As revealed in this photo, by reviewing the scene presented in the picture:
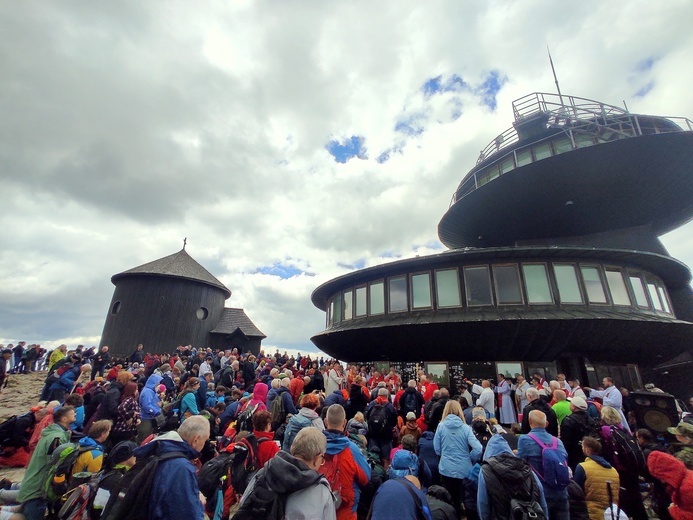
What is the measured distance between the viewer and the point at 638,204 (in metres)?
21.0

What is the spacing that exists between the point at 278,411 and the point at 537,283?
529 inches

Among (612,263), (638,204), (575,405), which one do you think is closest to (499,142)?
(638,204)

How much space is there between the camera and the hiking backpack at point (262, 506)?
9.04 feet

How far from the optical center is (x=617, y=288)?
627 inches

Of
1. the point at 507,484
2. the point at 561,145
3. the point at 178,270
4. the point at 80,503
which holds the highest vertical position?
the point at 561,145

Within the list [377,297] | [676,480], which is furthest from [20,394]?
[676,480]

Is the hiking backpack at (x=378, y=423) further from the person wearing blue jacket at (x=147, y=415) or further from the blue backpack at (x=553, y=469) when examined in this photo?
the person wearing blue jacket at (x=147, y=415)

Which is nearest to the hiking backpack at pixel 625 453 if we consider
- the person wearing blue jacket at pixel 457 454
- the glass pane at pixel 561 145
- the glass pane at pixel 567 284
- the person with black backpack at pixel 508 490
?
the person wearing blue jacket at pixel 457 454

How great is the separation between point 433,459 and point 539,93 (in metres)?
26.5

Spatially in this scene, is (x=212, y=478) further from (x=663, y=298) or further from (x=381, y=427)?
(x=663, y=298)

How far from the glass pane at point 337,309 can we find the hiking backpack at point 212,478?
16752 mm

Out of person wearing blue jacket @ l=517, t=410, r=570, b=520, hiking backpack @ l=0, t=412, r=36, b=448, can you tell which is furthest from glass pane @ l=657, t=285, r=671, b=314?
hiking backpack @ l=0, t=412, r=36, b=448

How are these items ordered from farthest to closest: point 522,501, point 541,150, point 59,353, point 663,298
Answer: point 541,150 < point 663,298 < point 59,353 < point 522,501

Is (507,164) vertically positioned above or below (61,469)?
above
